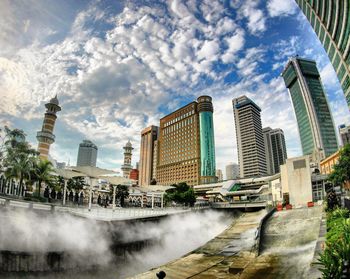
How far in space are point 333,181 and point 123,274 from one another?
35344 millimetres

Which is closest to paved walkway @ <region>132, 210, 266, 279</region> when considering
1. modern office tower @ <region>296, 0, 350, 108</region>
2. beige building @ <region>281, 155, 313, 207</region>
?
beige building @ <region>281, 155, 313, 207</region>

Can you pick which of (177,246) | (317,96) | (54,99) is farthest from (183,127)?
(177,246)

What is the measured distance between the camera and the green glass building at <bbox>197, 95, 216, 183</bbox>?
133 meters

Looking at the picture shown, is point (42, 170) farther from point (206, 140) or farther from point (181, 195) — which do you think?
point (206, 140)

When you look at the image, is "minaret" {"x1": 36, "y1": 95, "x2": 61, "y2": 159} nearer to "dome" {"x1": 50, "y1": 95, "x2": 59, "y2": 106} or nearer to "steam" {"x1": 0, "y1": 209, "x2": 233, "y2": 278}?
"dome" {"x1": 50, "y1": 95, "x2": 59, "y2": 106}

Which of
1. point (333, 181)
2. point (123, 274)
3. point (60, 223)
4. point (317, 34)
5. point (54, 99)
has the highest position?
point (317, 34)

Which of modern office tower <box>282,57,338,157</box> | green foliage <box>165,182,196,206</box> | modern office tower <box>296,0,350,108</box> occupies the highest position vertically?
modern office tower <box>282,57,338,157</box>

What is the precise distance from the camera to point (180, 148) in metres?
155

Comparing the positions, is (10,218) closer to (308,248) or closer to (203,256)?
(203,256)

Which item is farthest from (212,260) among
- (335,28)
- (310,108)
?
(310,108)

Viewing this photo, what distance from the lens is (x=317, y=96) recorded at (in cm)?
17600

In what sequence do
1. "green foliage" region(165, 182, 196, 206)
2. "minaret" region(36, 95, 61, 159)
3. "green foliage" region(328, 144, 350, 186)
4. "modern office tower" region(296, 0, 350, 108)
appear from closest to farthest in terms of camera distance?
1. "green foliage" region(328, 144, 350, 186)
2. "modern office tower" region(296, 0, 350, 108)
3. "green foliage" region(165, 182, 196, 206)
4. "minaret" region(36, 95, 61, 159)

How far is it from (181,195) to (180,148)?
112m

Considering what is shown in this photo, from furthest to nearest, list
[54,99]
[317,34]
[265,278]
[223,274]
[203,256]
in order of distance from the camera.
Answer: [54,99] < [317,34] < [203,256] < [223,274] < [265,278]
